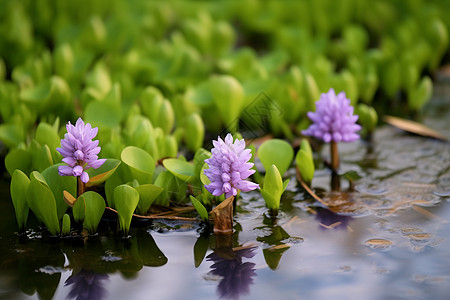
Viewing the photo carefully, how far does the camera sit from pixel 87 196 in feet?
4.47

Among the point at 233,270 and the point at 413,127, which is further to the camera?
the point at 413,127

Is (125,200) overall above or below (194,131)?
below

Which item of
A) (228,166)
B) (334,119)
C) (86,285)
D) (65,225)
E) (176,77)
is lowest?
(86,285)

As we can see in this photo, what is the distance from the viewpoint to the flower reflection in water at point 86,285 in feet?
3.86

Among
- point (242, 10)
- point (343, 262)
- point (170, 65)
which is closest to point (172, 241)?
point (343, 262)

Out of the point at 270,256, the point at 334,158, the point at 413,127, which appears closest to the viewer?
the point at 270,256

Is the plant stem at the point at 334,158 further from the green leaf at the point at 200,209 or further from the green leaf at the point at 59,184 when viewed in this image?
the green leaf at the point at 59,184

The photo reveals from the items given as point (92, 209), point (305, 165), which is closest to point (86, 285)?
point (92, 209)

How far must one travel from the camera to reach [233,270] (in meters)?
1.25

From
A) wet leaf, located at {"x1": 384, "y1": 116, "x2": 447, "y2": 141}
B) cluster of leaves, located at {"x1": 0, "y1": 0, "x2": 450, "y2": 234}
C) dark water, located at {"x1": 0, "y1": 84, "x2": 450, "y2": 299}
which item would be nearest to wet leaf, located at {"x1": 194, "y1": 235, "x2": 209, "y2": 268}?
dark water, located at {"x1": 0, "y1": 84, "x2": 450, "y2": 299}

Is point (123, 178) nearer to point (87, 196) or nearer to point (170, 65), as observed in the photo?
point (87, 196)

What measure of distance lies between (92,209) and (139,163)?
19 cm

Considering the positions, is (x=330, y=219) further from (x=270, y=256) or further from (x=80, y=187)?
(x=80, y=187)

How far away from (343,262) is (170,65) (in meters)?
1.35
